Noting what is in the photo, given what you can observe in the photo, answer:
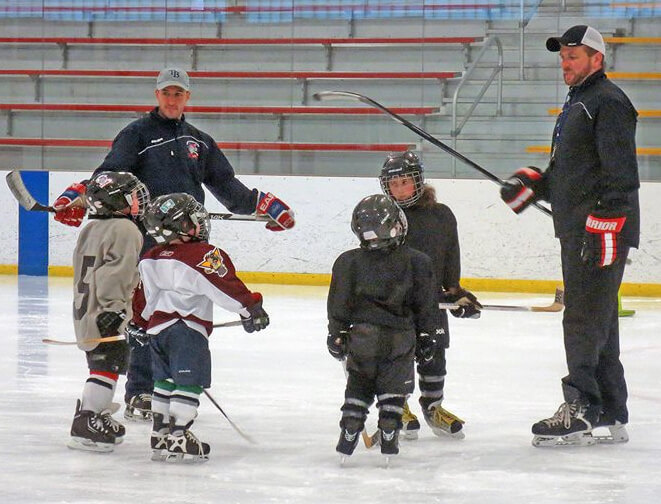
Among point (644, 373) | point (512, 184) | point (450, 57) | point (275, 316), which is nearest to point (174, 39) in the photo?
point (450, 57)

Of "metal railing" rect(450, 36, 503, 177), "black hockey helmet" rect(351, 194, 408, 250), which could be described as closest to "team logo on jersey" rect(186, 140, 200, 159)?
"black hockey helmet" rect(351, 194, 408, 250)

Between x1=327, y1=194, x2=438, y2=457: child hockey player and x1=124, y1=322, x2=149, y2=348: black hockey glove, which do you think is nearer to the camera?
x1=327, y1=194, x2=438, y2=457: child hockey player

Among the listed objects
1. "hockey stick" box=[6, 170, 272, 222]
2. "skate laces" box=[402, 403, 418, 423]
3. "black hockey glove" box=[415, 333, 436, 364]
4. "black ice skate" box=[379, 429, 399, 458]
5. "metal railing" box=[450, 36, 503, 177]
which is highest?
"metal railing" box=[450, 36, 503, 177]

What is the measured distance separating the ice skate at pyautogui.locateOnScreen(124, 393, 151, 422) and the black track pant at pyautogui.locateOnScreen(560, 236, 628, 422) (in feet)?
4.53

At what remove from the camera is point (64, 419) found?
4.04 metres

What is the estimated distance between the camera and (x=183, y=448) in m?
3.41

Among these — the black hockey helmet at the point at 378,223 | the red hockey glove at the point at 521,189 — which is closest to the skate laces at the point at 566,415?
the red hockey glove at the point at 521,189

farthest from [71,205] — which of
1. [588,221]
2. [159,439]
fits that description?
[588,221]

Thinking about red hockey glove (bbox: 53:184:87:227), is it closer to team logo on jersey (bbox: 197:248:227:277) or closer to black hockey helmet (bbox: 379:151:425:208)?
team logo on jersey (bbox: 197:248:227:277)

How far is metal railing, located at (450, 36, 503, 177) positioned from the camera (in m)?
9.03

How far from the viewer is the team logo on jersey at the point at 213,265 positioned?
3426 millimetres

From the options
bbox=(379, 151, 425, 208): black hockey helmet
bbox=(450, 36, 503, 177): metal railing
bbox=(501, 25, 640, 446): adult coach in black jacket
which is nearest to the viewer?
bbox=(501, 25, 640, 446): adult coach in black jacket

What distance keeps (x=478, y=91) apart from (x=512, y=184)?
17.7 ft

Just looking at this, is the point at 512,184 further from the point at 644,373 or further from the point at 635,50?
the point at 635,50
